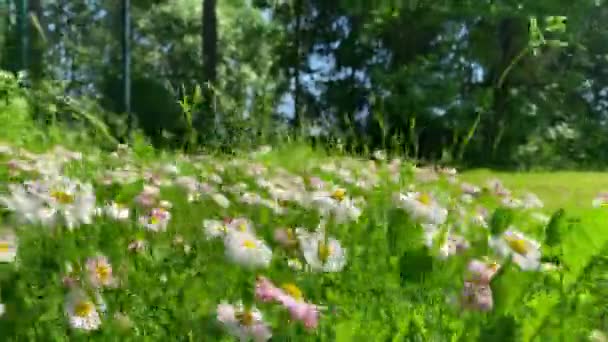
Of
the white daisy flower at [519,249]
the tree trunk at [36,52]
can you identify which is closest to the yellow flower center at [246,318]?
the white daisy flower at [519,249]

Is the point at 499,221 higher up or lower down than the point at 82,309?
higher up

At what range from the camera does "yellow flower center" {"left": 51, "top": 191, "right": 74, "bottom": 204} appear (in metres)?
2.41

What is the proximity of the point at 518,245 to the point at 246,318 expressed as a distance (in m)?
0.73

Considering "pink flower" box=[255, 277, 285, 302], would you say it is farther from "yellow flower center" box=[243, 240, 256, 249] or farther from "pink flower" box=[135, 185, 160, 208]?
"pink flower" box=[135, 185, 160, 208]

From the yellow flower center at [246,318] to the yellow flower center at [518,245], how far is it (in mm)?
684

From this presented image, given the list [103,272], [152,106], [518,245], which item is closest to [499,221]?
[518,245]

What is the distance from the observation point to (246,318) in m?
1.64

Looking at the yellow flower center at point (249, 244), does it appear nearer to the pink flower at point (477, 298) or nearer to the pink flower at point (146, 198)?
the pink flower at point (477, 298)

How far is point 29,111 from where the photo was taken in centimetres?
1157

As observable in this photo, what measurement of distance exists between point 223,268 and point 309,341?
0.43 m

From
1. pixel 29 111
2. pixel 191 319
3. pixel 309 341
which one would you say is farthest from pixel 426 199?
pixel 29 111

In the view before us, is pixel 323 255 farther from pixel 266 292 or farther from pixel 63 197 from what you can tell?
pixel 63 197

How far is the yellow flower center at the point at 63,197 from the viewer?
2.41m

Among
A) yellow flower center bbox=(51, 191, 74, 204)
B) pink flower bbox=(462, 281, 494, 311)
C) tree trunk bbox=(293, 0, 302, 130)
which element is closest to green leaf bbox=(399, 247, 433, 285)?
pink flower bbox=(462, 281, 494, 311)
